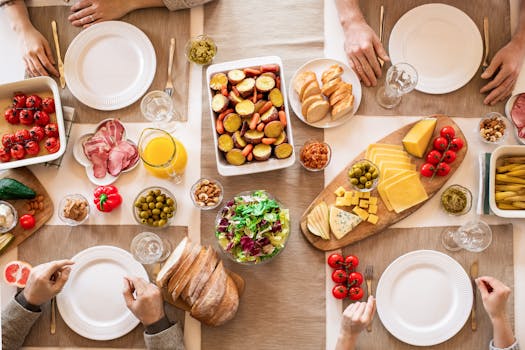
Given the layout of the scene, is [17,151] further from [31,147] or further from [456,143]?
[456,143]

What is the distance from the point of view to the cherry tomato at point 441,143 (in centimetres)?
215

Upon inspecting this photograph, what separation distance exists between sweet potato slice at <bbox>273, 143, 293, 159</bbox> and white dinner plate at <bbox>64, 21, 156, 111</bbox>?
2.20 feet

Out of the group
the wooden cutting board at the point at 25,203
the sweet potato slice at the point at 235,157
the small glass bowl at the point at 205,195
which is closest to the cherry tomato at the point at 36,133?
the wooden cutting board at the point at 25,203

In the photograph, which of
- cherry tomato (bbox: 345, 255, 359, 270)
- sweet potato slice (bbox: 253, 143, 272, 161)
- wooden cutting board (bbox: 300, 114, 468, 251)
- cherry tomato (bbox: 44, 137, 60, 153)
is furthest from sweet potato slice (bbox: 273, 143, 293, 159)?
cherry tomato (bbox: 44, 137, 60, 153)

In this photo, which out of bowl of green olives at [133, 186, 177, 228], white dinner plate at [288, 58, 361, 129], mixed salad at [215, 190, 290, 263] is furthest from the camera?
white dinner plate at [288, 58, 361, 129]

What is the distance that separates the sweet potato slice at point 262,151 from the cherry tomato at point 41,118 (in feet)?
3.04

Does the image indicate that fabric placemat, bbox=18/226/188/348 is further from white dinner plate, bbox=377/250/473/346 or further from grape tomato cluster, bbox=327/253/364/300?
white dinner plate, bbox=377/250/473/346

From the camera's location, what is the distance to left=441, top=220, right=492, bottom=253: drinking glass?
2.10 m

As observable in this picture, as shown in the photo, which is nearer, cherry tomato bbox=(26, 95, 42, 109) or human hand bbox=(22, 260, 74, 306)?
human hand bbox=(22, 260, 74, 306)

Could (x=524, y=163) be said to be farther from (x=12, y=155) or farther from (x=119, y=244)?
(x=12, y=155)

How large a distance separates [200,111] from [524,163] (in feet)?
4.63

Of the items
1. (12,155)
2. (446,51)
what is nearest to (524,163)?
(446,51)

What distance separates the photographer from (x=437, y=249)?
217 centimetres

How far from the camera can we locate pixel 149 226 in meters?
2.16
